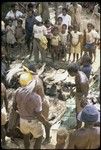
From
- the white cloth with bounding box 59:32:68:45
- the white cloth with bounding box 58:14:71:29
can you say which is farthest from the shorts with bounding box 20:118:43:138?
the white cloth with bounding box 58:14:71:29

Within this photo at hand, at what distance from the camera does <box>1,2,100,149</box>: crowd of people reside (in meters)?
9.50

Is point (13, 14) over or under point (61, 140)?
over

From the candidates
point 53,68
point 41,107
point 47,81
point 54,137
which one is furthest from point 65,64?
point 41,107

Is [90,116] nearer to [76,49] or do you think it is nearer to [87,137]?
[87,137]

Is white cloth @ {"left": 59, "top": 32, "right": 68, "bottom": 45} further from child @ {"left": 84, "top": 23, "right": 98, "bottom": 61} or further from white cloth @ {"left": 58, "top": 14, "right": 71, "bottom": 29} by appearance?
white cloth @ {"left": 58, "top": 14, "right": 71, "bottom": 29}

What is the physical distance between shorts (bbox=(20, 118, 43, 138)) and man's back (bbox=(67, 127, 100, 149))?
165cm

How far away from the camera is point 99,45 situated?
53.7 feet

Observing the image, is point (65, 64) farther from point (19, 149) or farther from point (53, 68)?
point (19, 149)

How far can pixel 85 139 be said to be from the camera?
27.8 ft

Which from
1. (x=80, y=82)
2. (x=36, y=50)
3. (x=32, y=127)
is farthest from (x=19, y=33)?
(x=32, y=127)

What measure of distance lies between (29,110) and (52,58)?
20.4 ft

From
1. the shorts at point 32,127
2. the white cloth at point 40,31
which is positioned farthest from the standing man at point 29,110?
the white cloth at point 40,31

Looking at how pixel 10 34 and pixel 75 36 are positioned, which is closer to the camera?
pixel 75 36

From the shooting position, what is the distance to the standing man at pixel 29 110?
9.84 m
